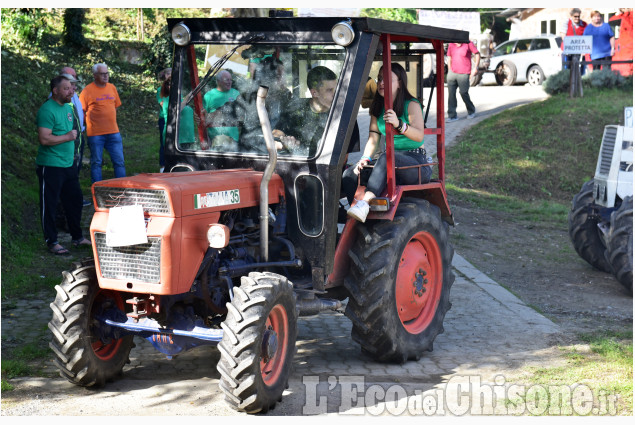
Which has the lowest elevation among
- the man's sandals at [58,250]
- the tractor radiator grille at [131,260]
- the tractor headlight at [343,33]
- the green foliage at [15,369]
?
the green foliage at [15,369]

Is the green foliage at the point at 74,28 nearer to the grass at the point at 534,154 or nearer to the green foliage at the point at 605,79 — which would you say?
the grass at the point at 534,154

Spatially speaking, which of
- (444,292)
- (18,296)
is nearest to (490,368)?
(444,292)

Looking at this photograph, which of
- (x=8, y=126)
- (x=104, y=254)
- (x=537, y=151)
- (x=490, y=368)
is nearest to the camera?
(x=104, y=254)

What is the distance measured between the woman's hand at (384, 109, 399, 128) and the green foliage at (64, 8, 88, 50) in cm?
1493

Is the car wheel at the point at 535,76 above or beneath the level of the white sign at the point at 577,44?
beneath

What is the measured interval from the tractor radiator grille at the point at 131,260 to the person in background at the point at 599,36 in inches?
642

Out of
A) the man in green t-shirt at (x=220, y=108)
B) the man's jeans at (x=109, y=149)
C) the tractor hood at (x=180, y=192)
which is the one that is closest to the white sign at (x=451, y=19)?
the man's jeans at (x=109, y=149)

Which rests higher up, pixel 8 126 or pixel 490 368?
pixel 8 126

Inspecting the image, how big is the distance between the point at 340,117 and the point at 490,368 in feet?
6.95

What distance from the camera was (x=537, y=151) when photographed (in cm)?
1611

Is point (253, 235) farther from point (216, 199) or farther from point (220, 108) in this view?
point (220, 108)

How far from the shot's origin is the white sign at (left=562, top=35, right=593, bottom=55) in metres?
18.4

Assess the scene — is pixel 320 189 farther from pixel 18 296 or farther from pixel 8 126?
pixel 8 126

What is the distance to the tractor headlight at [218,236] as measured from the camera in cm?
500
